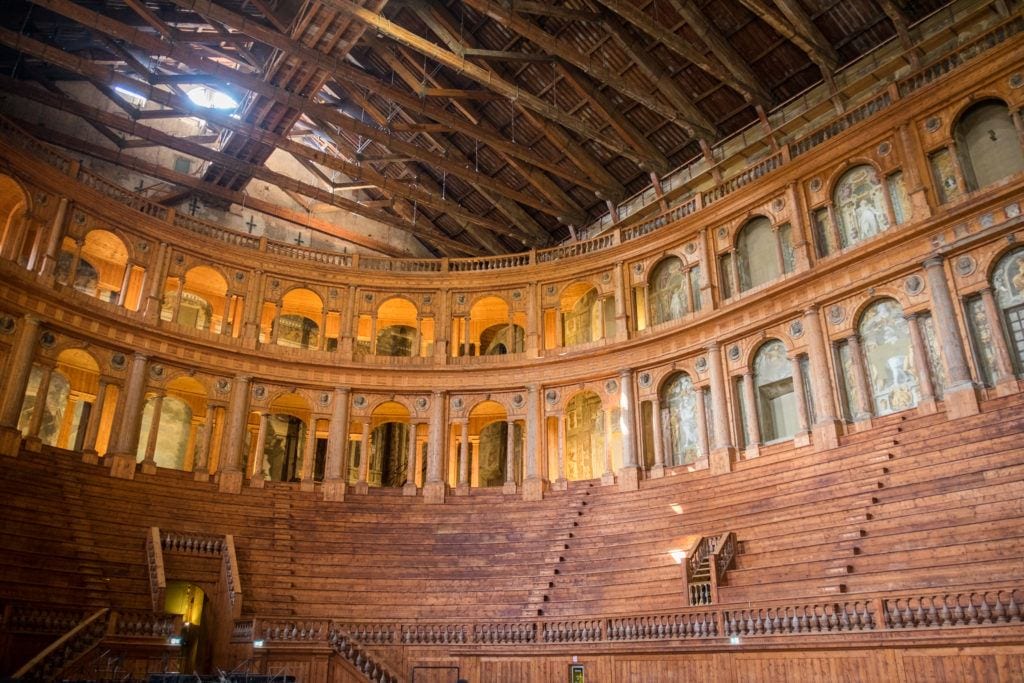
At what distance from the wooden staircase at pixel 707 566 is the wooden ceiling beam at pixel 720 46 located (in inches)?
603

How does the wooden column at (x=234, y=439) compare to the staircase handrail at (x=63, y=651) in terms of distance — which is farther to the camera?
the wooden column at (x=234, y=439)

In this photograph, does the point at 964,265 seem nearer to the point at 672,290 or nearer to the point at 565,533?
the point at 672,290

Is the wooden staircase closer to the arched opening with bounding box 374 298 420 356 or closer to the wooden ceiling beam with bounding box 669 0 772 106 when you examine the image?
the wooden ceiling beam with bounding box 669 0 772 106

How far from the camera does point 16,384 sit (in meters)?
23.2

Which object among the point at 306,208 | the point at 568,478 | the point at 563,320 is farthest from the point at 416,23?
the point at 568,478

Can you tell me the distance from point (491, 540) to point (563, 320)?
10.3m

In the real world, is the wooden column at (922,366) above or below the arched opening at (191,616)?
above

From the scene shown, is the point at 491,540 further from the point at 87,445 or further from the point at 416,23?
the point at 416,23

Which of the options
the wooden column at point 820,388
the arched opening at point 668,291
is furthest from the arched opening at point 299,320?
the wooden column at point 820,388

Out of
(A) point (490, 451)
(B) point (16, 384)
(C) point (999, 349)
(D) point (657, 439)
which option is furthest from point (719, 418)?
(B) point (16, 384)

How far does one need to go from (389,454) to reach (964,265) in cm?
2369

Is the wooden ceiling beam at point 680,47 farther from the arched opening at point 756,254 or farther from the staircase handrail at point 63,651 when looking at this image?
the staircase handrail at point 63,651

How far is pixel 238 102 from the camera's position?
100 feet

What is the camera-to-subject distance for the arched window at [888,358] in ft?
68.3
